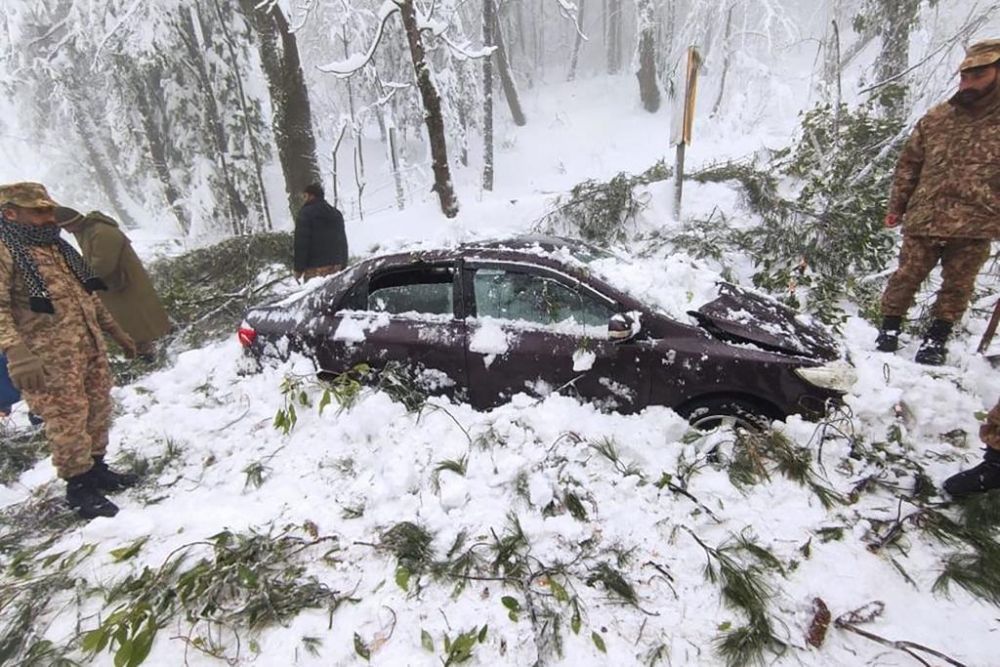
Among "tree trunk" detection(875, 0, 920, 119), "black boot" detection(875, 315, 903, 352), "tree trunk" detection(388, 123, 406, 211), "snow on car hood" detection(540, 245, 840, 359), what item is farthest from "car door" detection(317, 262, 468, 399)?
"tree trunk" detection(388, 123, 406, 211)

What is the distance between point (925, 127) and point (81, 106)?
2901cm

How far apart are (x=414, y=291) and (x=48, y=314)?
219 cm

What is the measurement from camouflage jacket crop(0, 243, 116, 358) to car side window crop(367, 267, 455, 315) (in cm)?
178

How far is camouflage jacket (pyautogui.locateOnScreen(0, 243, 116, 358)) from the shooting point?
8.85 feet

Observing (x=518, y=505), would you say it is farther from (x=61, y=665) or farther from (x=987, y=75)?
(x=987, y=75)

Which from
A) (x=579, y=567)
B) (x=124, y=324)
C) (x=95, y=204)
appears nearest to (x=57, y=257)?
(x=124, y=324)

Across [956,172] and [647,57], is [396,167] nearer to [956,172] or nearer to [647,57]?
[647,57]

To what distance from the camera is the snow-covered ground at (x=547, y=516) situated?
6.81 feet

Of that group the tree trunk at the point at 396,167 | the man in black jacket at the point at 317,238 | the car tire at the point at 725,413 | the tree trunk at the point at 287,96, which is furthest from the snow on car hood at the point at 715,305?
the tree trunk at the point at 396,167

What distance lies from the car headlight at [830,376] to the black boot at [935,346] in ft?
3.68

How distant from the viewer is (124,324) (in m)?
4.86

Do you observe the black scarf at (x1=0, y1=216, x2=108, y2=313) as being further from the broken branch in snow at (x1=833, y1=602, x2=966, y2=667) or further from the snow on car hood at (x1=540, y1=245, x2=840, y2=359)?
the broken branch in snow at (x1=833, y1=602, x2=966, y2=667)

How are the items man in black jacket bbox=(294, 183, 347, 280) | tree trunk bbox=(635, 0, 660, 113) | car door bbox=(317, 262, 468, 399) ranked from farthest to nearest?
tree trunk bbox=(635, 0, 660, 113) → man in black jacket bbox=(294, 183, 347, 280) → car door bbox=(317, 262, 468, 399)

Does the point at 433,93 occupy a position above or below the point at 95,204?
above
